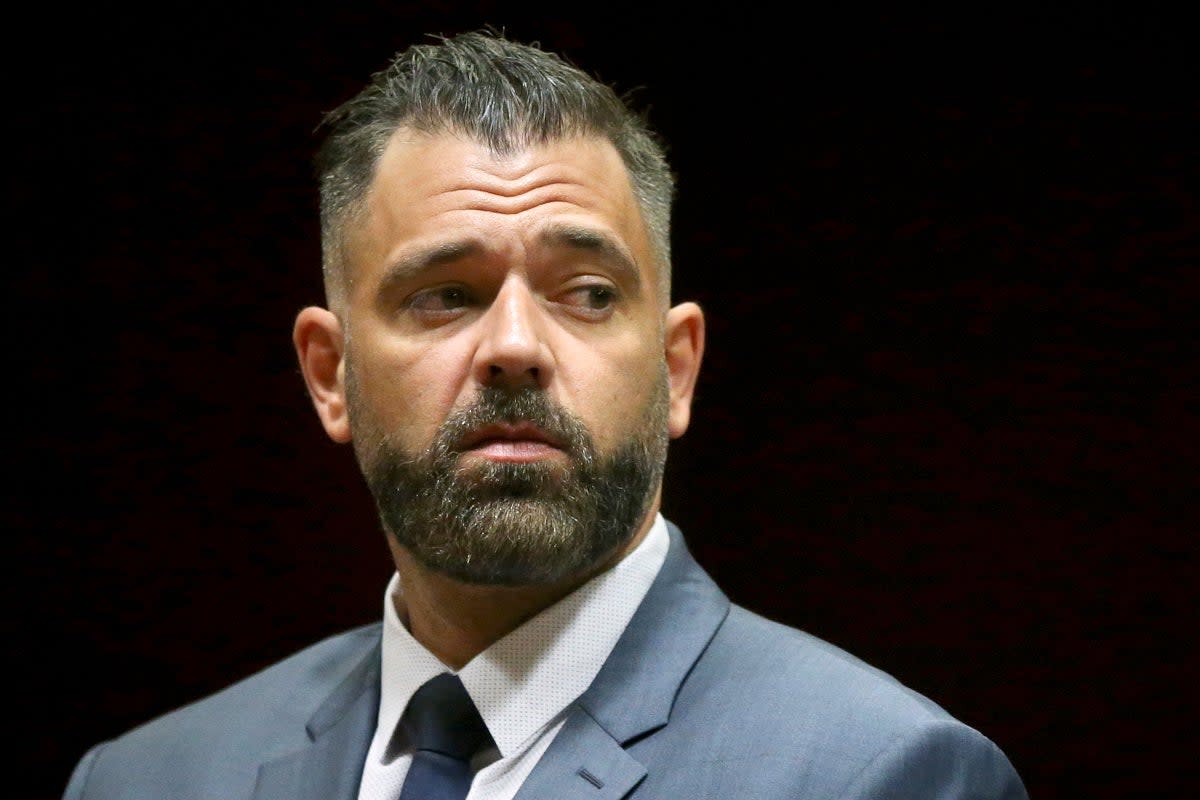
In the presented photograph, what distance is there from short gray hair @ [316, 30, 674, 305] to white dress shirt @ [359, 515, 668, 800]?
1.22 feet

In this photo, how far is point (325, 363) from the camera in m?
2.01

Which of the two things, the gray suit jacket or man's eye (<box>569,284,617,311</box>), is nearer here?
the gray suit jacket

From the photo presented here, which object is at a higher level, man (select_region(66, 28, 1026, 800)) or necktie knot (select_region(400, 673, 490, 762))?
man (select_region(66, 28, 1026, 800))

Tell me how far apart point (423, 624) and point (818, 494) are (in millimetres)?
792

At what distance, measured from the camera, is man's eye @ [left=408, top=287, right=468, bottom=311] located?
1794 millimetres

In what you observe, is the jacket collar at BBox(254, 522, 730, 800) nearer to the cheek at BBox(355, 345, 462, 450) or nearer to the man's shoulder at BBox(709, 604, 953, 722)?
the man's shoulder at BBox(709, 604, 953, 722)

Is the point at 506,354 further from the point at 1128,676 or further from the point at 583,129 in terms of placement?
the point at 1128,676

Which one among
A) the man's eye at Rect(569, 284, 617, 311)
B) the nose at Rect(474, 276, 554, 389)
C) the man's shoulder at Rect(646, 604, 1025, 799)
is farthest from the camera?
the man's eye at Rect(569, 284, 617, 311)

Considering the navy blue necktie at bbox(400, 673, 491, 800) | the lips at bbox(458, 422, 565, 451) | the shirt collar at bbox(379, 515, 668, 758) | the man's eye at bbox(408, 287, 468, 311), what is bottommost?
the navy blue necktie at bbox(400, 673, 491, 800)

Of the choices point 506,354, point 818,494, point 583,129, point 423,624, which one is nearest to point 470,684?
point 423,624

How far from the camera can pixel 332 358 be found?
79.0 inches

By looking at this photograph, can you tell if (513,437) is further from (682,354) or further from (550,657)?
(682,354)

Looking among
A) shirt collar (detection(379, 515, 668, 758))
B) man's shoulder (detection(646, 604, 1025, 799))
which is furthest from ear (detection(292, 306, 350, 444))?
man's shoulder (detection(646, 604, 1025, 799))

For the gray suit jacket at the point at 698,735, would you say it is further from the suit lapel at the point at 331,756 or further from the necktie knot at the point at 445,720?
the necktie knot at the point at 445,720
